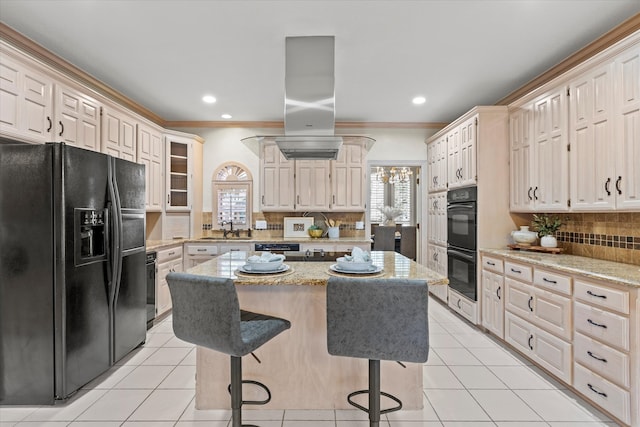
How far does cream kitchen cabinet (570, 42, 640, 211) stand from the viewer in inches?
86.9

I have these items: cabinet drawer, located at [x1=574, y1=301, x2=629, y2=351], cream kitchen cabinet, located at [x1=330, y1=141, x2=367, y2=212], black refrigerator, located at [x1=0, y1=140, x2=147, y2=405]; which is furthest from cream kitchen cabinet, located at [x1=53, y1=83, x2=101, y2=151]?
cabinet drawer, located at [x1=574, y1=301, x2=629, y2=351]

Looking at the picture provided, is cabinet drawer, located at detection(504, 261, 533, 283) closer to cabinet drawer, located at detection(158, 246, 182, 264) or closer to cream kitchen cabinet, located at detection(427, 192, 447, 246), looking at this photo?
cream kitchen cabinet, located at detection(427, 192, 447, 246)

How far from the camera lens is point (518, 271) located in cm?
292

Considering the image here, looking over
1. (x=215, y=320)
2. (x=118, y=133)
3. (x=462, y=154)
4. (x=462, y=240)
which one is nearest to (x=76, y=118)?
(x=118, y=133)

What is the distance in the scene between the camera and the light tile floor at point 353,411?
2.05m

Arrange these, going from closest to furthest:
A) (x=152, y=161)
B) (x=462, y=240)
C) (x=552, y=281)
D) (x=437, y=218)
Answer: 1. (x=552, y=281)
2. (x=462, y=240)
3. (x=152, y=161)
4. (x=437, y=218)

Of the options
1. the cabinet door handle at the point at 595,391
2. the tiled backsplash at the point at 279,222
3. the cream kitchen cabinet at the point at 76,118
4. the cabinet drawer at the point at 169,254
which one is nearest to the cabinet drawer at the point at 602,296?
the cabinet door handle at the point at 595,391

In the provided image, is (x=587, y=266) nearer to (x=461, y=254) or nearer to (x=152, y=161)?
(x=461, y=254)

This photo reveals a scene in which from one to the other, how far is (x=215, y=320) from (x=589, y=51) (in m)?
3.58

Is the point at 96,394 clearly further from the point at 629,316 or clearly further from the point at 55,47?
the point at 629,316

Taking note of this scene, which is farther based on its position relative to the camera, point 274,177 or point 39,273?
point 274,177

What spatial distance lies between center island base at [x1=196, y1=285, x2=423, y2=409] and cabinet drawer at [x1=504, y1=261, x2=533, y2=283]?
4.47 feet

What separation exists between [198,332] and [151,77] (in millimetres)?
2995

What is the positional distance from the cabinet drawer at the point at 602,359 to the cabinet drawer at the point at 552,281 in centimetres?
31
